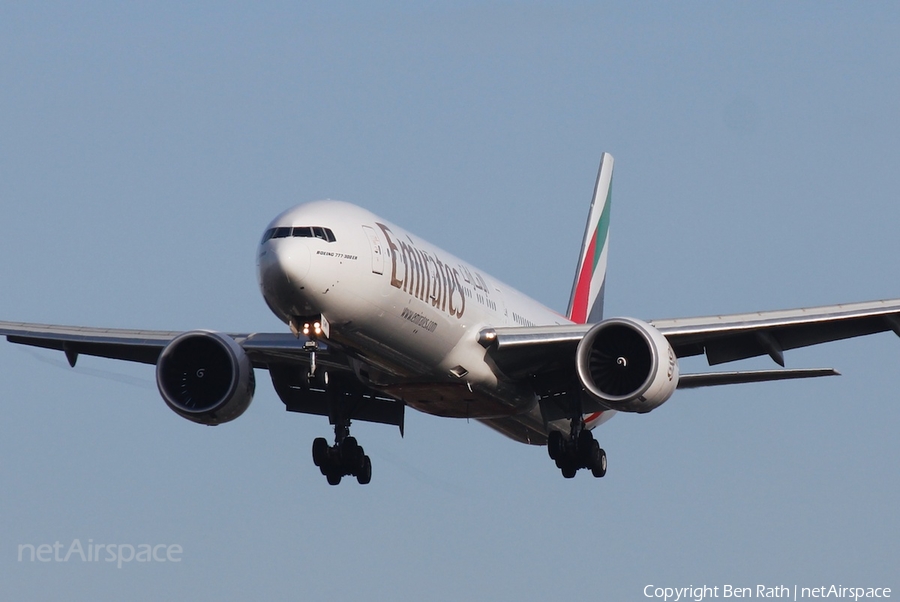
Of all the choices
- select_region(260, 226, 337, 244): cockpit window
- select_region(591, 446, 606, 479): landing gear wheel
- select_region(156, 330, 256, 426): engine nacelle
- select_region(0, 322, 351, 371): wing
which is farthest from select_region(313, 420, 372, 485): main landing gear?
select_region(260, 226, 337, 244): cockpit window

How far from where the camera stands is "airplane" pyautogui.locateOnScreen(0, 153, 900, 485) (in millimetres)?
26844

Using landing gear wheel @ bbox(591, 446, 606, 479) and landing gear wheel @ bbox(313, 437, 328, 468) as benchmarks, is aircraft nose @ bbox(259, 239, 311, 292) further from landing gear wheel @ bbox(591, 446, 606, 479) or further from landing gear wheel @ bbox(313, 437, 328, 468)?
landing gear wheel @ bbox(591, 446, 606, 479)

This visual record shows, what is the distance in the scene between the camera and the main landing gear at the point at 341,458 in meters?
33.6

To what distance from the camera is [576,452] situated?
1289 inches

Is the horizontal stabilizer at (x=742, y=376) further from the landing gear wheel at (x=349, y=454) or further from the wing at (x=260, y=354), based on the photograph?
the landing gear wheel at (x=349, y=454)

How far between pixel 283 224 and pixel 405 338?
334 centimetres

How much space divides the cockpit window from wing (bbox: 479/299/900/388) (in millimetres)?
4938

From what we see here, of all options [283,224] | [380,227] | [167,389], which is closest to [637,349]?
[380,227]

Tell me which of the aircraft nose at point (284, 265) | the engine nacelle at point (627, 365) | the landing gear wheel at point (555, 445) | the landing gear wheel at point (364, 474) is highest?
the aircraft nose at point (284, 265)

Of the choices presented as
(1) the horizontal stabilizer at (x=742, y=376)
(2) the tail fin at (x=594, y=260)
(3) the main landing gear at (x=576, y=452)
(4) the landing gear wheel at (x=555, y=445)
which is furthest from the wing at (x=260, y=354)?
(2) the tail fin at (x=594, y=260)

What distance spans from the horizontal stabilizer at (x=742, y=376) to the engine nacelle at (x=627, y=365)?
93.0 inches

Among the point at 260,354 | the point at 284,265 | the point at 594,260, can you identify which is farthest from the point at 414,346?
the point at 594,260

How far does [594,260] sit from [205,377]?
17.7m

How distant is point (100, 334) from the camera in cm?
3350
